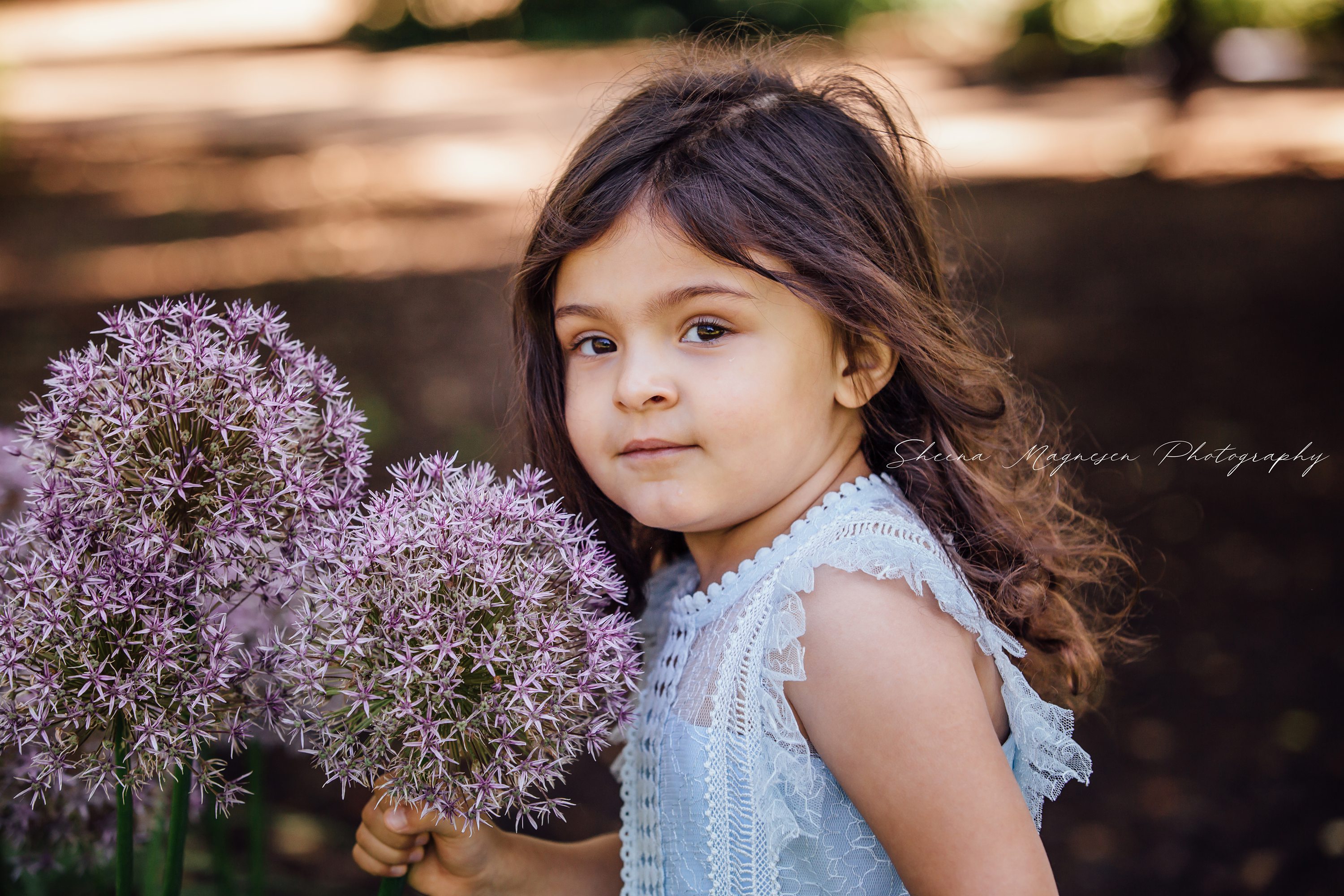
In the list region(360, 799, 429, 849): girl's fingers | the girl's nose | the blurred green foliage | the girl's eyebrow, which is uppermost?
the blurred green foliage

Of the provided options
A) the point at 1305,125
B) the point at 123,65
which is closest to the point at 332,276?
the point at 1305,125

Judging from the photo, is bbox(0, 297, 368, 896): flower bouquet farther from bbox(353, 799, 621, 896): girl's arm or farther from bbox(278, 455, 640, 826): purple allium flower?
bbox(353, 799, 621, 896): girl's arm

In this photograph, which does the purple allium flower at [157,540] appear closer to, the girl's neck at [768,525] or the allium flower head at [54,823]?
the allium flower head at [54,823]

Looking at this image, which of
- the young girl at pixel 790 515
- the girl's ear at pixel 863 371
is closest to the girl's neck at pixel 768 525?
the young girl at pixel 790 515

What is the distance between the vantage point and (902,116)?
2549 mm

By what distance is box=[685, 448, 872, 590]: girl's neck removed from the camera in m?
1.99

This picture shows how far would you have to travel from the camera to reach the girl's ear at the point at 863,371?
1.99 meters

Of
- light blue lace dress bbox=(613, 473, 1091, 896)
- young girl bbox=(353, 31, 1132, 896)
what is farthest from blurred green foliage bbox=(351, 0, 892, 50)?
light blue lace dress bbox=(613, 473, 1091, 896)

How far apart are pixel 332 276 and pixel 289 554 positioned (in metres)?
8.77

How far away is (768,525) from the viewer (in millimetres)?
2014

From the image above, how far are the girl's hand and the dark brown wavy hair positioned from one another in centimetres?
62

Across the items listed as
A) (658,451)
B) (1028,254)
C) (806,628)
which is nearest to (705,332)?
(658,451)

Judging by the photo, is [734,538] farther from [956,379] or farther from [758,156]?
[758,156]

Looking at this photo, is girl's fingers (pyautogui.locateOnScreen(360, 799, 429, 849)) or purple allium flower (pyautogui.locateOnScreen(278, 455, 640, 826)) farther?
girl's fingers (pyautogui.locateOnScreen(360, 799, 429, 849))
